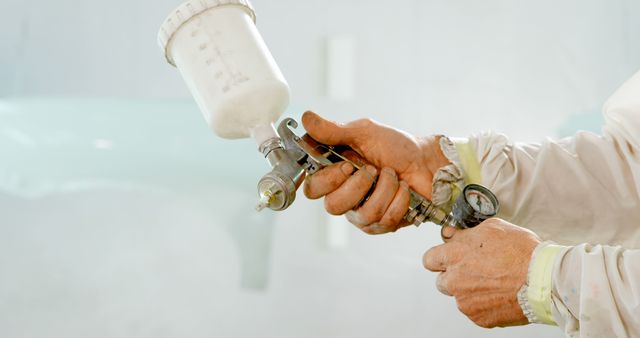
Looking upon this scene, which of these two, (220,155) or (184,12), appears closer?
(184,12)

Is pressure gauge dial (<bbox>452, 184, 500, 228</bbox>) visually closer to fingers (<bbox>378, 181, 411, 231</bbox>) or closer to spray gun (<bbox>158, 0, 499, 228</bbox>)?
spray gun (<bbox>158, 0, 499, 228</bbox>)

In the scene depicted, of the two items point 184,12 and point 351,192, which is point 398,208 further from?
point 184,12

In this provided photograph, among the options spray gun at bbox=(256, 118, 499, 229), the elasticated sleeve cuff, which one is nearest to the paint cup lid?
spray gun at bbox=(256, 118, 499, 229)

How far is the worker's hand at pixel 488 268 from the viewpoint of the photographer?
870 mm

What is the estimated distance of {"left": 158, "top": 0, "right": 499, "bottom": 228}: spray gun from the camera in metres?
0.84

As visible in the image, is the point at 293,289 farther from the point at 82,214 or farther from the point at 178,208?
the point at 82,214

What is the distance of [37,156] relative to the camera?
5.59 ft

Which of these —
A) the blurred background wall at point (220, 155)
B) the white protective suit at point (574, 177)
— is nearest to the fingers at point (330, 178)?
the white protective suit at point (574, 177)

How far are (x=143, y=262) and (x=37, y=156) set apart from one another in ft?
1.37

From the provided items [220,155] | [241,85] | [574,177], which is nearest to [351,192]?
[241,85]

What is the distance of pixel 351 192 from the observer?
102 centimetres

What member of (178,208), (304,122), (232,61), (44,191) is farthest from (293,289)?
(232,61)

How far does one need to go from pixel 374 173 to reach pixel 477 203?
198mm

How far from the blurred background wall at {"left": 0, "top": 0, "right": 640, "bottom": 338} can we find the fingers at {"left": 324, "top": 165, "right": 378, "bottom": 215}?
2.58ft
